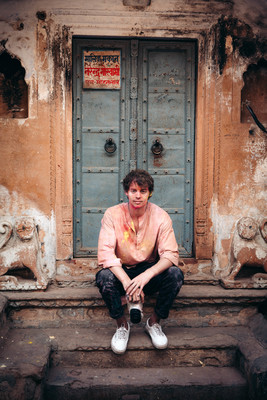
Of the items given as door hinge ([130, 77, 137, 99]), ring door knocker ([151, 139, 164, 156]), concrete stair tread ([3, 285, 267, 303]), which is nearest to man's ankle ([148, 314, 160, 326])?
concrete stair tread ([3, 285, 267, 303])

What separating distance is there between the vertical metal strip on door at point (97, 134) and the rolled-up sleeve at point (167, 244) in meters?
1.02

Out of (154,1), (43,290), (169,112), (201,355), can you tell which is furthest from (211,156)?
(43,290)

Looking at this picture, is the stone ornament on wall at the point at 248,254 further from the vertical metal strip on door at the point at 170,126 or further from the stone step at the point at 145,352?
the stone step at the point at 145,352

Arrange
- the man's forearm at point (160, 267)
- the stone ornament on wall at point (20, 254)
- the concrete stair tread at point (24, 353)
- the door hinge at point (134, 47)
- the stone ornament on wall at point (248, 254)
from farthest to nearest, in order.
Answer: the door hinge at point (134, 47)
the stone ornament on wall at point (248, 254)
the stone ornament on wall at point (20, 254)
the man's forearm at point (160, 267)
the concrete stair tread at point (24, 353)

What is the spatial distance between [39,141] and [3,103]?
2.36 ft

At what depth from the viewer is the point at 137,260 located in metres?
3.38

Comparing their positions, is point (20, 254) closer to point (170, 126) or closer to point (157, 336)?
point (157, 336)

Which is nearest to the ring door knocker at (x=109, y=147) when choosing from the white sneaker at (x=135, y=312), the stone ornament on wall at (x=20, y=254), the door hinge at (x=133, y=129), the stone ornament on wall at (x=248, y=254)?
the door hinge at (x=133, y=129)

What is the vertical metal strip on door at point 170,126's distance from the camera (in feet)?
13.9

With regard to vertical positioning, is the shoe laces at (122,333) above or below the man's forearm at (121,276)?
below

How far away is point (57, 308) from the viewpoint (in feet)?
12.1

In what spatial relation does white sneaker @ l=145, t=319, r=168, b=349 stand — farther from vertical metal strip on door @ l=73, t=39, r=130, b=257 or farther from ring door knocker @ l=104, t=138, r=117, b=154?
ring door knocker @ l=104, t=138, r=117, b=154

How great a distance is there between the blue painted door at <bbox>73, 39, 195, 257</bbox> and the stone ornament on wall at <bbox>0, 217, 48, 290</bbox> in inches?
22.3

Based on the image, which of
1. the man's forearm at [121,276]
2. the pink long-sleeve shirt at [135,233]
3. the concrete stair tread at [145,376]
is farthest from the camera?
the pink long-sleeve shirt at [135,233]
